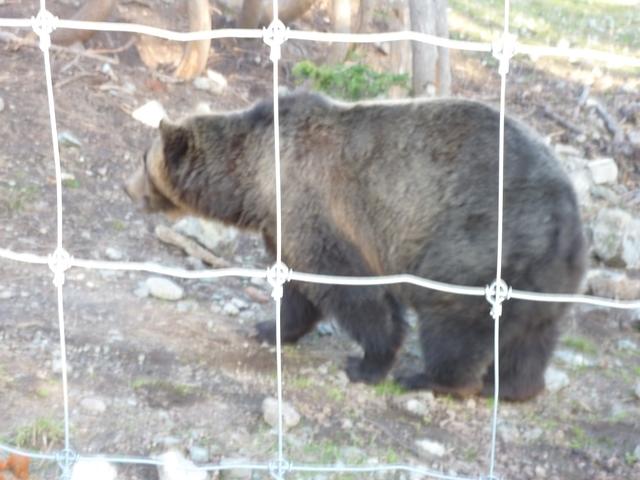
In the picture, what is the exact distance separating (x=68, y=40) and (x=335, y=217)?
13.6 ft

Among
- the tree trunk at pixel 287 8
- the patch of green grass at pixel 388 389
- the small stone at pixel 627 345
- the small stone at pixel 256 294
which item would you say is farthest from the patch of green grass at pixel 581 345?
the tree trunk at pixel 287 8

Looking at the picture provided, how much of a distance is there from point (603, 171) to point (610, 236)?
1.43 metres

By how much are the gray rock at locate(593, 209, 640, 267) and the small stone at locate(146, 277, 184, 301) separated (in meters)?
2.50

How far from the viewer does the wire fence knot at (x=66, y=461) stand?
3087 mm

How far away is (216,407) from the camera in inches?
155

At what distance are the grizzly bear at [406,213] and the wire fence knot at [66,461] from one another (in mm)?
1540

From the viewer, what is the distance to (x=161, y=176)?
5.04 m

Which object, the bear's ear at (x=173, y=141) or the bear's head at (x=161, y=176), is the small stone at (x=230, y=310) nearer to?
the bear's head at (x=161, y=176)

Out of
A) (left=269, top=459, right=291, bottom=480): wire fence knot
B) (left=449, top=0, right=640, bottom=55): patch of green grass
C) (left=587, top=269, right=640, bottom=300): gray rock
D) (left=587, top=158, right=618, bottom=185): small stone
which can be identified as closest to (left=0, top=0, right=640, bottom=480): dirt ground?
(left=269, top=459, right=291, bottom=480): wire fence knot

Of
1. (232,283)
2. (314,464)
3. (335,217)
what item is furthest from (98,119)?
(314,464)

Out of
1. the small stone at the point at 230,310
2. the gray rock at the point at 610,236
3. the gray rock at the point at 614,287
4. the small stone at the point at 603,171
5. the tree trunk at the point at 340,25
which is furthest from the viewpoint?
the tree trunk at the point at 340,25

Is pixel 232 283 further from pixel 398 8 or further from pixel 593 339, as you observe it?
pixel 398 8

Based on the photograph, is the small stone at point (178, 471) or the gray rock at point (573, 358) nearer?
the small stone at point (178, 471)

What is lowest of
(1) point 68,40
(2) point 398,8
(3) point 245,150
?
(3) point 245,150
